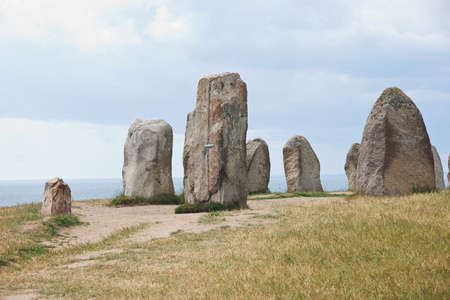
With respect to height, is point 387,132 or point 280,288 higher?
point 387,132

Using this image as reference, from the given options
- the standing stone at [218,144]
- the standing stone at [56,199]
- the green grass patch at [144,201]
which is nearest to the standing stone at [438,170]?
the green grass patch at [144,201]

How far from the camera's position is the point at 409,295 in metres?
4.94

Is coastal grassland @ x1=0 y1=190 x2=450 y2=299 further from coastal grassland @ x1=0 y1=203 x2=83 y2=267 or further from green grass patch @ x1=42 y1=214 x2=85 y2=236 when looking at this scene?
green grass patch @ x1=42 y1=214 x2=85 y2=236

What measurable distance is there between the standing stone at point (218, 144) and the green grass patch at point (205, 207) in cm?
16

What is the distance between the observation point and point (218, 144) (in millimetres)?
14414

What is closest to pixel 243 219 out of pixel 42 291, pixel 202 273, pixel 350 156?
pixel 202 273

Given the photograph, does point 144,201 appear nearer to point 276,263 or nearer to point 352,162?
point 352,162

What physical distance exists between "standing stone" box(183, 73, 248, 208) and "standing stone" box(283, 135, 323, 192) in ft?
33.5

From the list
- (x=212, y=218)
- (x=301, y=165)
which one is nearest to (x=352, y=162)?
(x=301, y=165)

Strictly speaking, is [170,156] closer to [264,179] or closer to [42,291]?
[264,179]

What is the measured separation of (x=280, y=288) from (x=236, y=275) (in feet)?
2.89

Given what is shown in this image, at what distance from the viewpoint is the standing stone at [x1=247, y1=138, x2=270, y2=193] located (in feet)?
79.5

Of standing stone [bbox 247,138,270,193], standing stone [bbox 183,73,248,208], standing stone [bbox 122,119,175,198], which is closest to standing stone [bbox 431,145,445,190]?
standing stone [bbox 247,138,270,193]

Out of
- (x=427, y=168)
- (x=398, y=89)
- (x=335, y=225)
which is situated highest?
(x=398, y=89)
